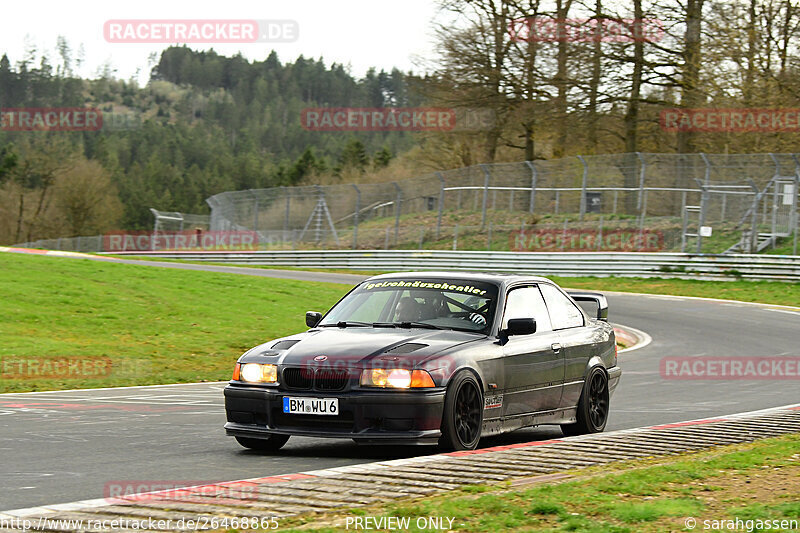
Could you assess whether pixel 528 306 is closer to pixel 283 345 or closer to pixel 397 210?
pixel 283 345

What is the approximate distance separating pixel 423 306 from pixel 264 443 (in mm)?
1720

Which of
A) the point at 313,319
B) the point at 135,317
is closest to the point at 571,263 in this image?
the point at 135,317

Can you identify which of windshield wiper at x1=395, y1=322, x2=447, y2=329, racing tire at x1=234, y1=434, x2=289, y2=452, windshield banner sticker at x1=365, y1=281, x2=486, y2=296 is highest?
windshield banner sticker at x1=365, y1=281, x2=486, y2=296

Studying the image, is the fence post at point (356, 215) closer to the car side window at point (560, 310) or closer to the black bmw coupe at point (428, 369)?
the car side window at point (560, 310)

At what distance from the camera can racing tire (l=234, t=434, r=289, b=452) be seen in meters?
7.94

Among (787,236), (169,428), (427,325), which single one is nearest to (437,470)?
(427,325)

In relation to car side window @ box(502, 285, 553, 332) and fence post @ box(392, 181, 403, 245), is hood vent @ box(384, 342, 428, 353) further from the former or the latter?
fence post @ box(392, 181, 403, 245)

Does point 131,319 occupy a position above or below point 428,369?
below

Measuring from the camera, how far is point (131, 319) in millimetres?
19797

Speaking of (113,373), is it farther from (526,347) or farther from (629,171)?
(629,171)

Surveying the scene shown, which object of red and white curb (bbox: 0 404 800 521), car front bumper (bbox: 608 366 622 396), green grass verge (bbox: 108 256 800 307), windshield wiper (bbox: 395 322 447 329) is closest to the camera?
red and white curb (bbox: 0 404 800 521)

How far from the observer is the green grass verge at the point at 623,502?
5.03 m

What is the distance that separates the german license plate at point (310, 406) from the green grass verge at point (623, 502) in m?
1.71

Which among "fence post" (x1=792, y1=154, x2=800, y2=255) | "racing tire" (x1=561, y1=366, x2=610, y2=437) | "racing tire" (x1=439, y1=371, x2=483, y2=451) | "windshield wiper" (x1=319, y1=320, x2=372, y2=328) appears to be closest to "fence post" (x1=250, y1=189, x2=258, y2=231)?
"fence post" (x1=792, y1=154, x2=800, y2=255)
